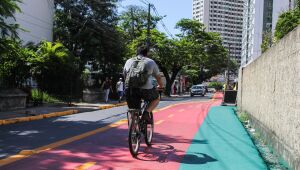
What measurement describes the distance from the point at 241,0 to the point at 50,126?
108314 millimetres

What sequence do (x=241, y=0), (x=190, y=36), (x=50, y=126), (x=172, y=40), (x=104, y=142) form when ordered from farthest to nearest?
(x=241, y=0) < (x=190, y=36) < (x=172, y=40) < (x=50, y=126) < (x=104, y=142)

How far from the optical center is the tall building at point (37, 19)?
105 feet

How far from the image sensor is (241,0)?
115m

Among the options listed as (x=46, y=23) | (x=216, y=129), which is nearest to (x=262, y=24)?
(x=46, y=23)

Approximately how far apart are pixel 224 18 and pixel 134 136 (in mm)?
108405

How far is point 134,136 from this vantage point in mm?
7781

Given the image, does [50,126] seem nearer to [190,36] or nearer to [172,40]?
[172,40]

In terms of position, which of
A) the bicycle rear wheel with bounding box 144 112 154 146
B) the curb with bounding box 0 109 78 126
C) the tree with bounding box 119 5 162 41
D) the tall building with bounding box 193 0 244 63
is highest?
the tall building with bounding box 193 0 244 63

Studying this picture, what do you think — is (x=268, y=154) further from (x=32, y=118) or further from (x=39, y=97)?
(x=39, y=97)

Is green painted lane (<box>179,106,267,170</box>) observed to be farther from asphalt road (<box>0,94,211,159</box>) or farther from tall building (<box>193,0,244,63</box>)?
tall building (<box>193,0,244,63</box>)

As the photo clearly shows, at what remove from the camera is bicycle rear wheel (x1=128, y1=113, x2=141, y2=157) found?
7560mm

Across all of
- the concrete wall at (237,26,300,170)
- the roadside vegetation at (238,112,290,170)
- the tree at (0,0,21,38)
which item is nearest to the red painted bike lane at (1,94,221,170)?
the roadside vegetation at (238,112,290,170)

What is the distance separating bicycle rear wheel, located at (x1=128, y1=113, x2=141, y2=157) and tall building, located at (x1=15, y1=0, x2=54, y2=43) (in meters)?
25.3

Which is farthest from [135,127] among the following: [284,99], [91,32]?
[91,32]
